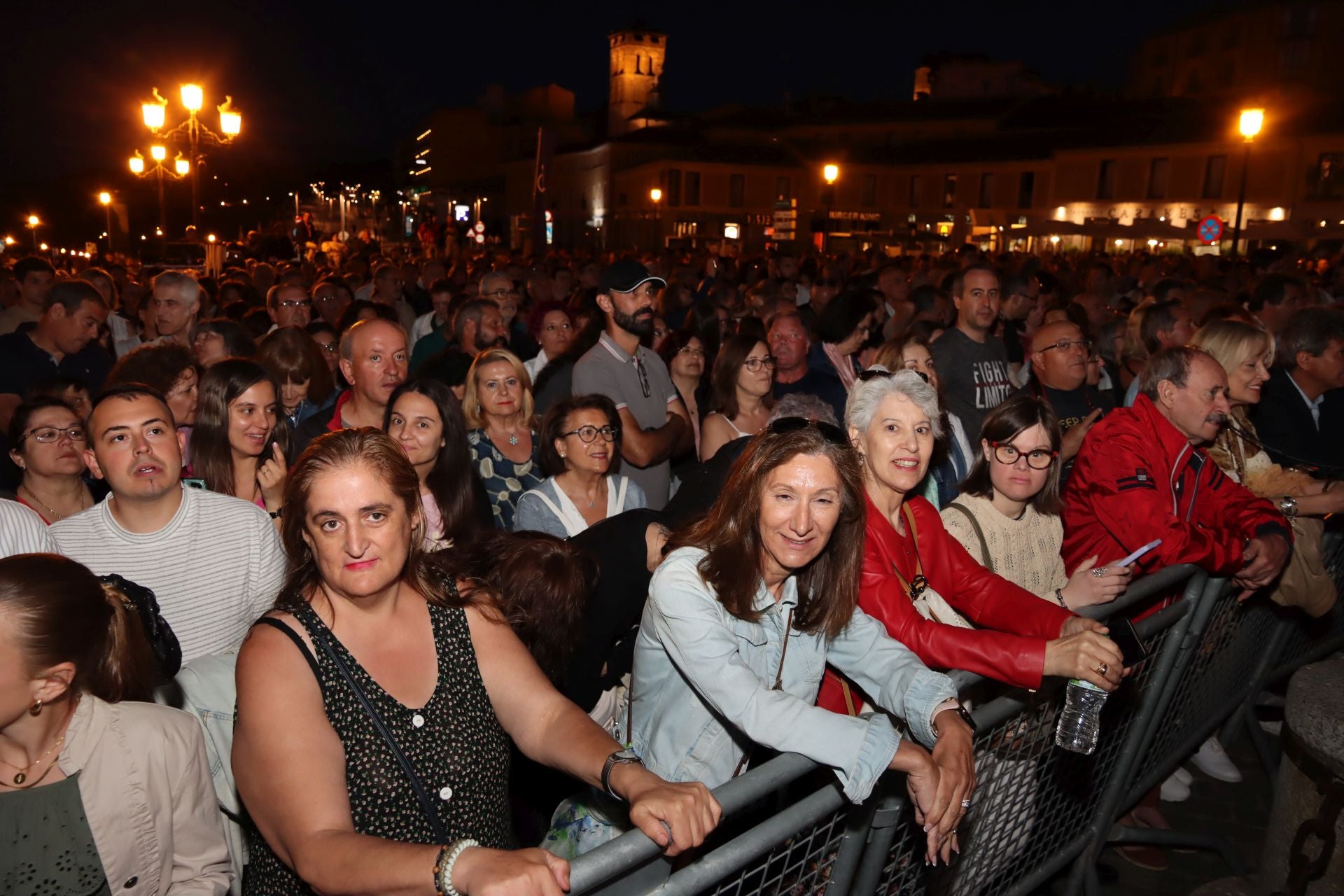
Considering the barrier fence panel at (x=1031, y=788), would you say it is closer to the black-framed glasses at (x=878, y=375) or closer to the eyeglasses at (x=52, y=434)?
the black-framed glasses at (x=878, y=375)

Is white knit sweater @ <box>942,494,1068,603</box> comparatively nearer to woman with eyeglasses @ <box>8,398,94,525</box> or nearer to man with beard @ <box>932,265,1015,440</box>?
man with beard @ <box>932,265,1015,440</box>

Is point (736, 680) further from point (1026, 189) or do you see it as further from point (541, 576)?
point (1026, 189)

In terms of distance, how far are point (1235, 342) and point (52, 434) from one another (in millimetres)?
5569

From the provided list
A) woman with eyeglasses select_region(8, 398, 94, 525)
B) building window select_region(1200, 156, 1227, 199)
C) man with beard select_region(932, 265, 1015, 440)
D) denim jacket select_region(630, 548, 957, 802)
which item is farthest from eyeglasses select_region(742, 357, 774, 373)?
building window select_region(1200, 156, 1227, 199)

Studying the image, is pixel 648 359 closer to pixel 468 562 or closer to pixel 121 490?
pixel 468 562

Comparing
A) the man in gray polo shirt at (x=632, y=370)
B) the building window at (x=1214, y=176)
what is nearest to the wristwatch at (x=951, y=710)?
the man in gray polo shirt at (x=632, y=370)

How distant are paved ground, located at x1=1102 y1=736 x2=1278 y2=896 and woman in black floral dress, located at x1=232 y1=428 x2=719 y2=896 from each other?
9.88 feet

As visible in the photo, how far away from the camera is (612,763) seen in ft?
6.78

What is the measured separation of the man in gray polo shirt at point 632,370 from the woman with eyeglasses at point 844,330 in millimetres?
1674

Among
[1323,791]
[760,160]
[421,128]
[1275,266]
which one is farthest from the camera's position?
[421,128]

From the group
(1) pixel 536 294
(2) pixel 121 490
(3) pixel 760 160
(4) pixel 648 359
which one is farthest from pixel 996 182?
(2) pixel 121 490

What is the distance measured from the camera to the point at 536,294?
1172cm

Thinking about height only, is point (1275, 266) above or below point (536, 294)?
above

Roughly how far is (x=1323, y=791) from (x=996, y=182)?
1993 inches
